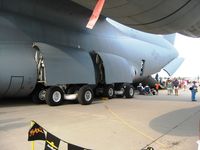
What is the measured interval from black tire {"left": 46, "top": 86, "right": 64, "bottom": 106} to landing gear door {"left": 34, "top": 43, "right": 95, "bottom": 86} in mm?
407

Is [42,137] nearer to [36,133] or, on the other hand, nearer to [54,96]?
[36,133]

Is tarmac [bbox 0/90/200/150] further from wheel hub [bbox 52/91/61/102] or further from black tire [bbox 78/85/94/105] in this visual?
black tire [bbox 78/85/94/105]

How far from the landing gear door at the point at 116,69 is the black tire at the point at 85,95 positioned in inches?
80.8

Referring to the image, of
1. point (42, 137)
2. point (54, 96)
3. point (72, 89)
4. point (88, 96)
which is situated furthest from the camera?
point (72, 89)

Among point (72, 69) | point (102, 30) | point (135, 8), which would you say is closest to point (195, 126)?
point (135, 8)

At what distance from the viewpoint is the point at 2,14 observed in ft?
43.2

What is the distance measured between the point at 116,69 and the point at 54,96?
461 centimetres

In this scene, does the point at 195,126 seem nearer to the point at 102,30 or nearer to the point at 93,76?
the point at 93,76

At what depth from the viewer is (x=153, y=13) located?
18.7ft

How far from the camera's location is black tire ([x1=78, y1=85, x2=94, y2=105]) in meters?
14.4

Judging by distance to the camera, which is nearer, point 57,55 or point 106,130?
point 106,130

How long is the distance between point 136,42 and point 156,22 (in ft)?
48.7

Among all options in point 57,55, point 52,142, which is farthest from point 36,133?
point 57,55

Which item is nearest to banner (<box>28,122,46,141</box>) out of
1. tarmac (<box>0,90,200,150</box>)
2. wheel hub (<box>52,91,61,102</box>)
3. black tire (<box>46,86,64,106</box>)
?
tarmac (<box>0,90,200,150</box>)
